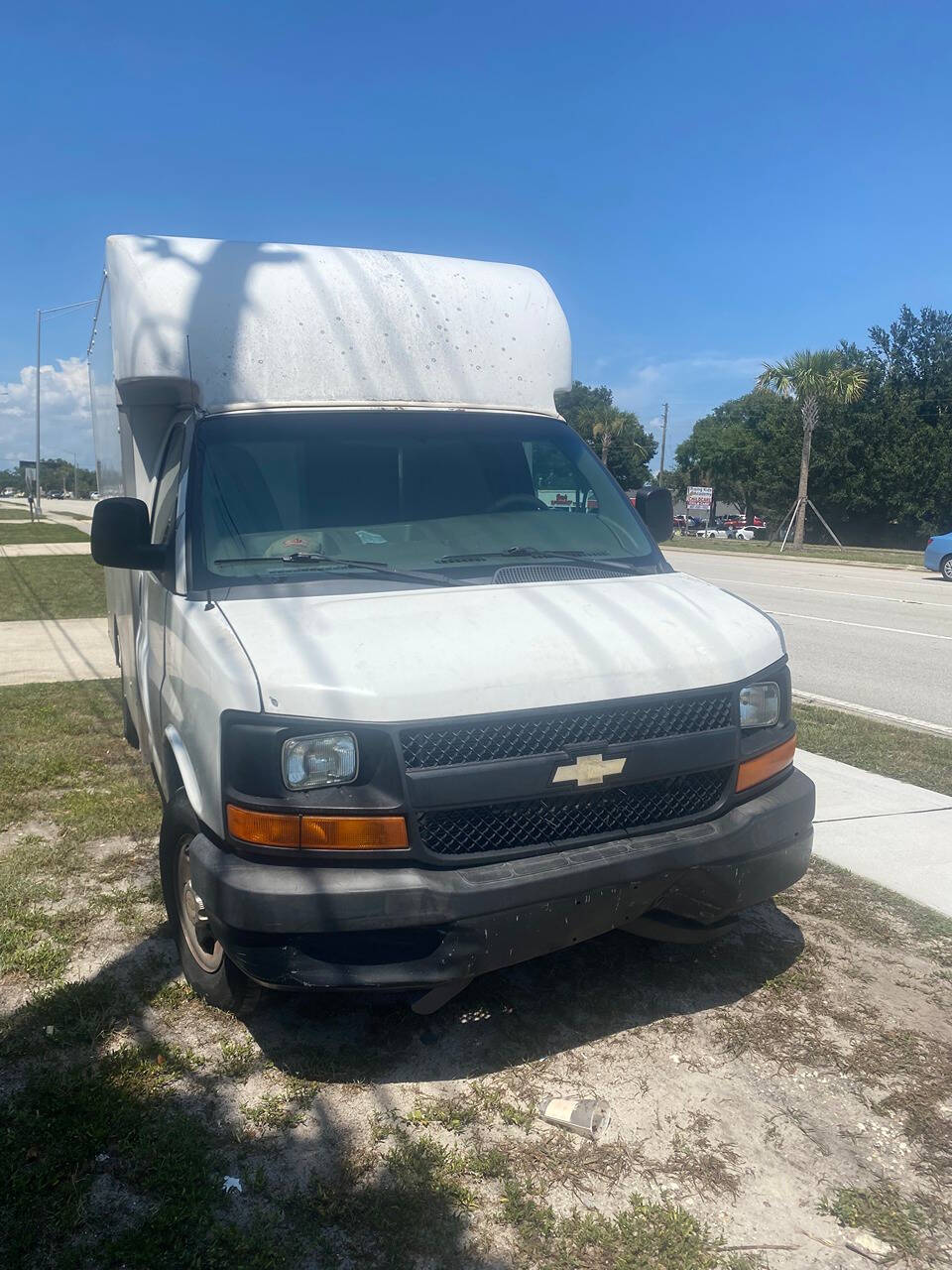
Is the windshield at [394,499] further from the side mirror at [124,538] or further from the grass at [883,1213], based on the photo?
the grass at [883,1213]

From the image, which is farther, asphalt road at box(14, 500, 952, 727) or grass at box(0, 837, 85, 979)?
asphalt road at box(14, 500, 952, 727)

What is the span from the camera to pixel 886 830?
5.55m

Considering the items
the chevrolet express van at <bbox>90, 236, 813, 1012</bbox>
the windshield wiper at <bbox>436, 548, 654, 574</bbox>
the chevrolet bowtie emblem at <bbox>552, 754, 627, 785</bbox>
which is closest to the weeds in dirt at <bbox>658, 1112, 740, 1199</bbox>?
the chevrolet express van at <bbox>90, 236, 813, 1012</bbox>

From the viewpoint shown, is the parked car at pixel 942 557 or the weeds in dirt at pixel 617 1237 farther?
the parked car at pixel 942 557

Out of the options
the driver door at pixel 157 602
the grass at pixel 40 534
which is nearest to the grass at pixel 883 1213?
the driver door at pixel 157 602

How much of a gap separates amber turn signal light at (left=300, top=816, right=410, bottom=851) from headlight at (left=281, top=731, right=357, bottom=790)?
0.34ft

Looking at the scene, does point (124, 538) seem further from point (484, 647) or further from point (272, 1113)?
point (272, 1113)

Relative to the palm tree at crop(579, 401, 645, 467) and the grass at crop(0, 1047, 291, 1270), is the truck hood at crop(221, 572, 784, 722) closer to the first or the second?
the grass at crop(0, 1047, 291, 1270)

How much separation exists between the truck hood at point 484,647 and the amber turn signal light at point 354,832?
0.94 ft

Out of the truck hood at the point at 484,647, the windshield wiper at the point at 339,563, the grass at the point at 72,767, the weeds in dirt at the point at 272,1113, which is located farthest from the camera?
the grass at the point at 72,767

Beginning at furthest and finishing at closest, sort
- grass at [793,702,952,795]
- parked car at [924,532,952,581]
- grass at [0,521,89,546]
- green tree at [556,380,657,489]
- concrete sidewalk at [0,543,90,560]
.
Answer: green tree at [556,380,657,489] → grass at [0,521,89,546] → concrete sidewalk at [0,543,90,560] → parked car at [924,532,952,581] → grass at [793,702,952,795]

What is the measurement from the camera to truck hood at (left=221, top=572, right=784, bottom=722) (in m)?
2.97

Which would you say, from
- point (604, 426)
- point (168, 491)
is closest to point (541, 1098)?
point (168, 491)

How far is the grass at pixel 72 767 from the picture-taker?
5.67 meters
